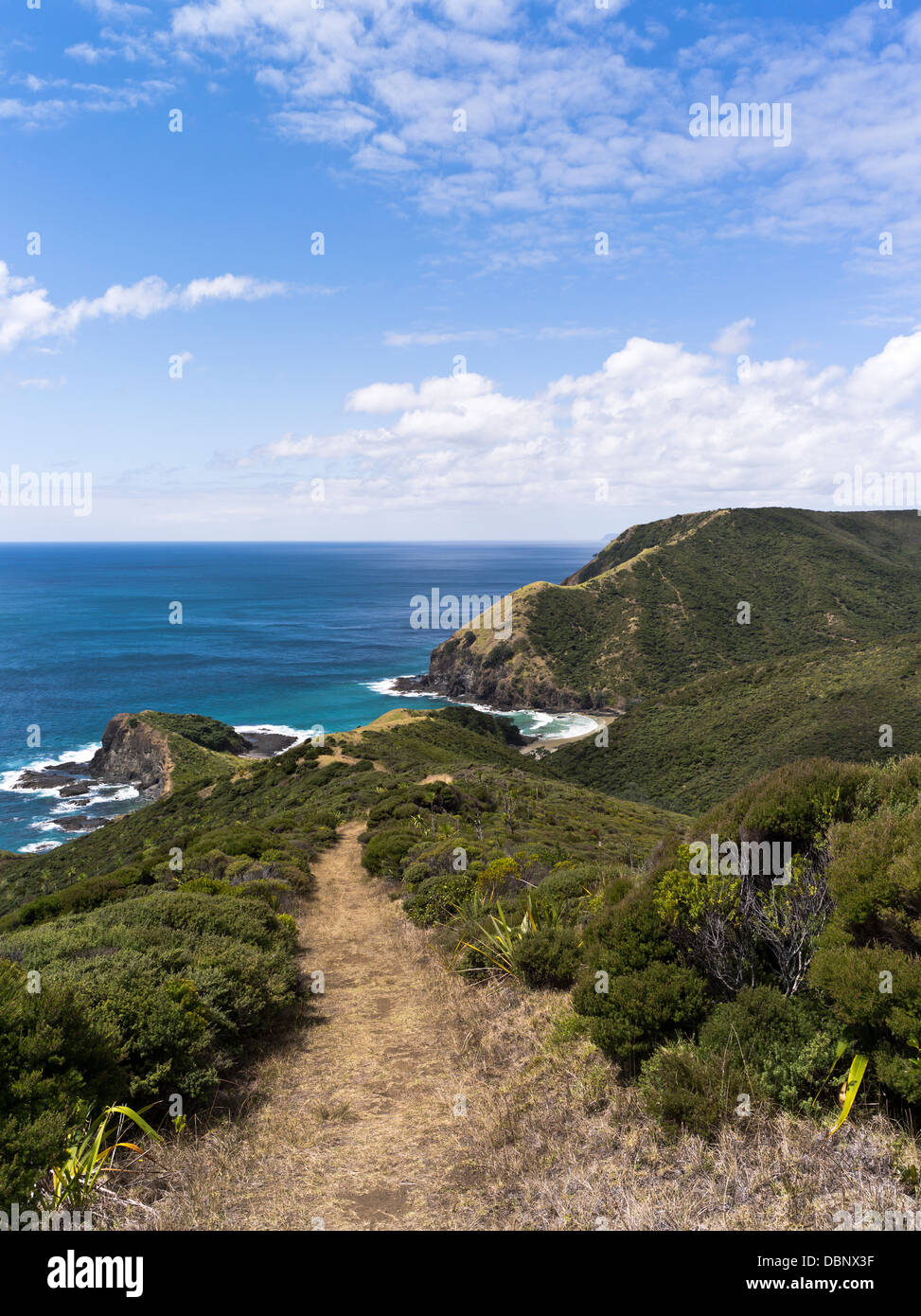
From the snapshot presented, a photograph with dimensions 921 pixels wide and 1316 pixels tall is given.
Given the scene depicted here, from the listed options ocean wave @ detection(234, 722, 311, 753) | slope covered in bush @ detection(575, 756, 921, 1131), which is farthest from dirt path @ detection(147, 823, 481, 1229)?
ocean wave @ detection(234, 722, 311, 753)

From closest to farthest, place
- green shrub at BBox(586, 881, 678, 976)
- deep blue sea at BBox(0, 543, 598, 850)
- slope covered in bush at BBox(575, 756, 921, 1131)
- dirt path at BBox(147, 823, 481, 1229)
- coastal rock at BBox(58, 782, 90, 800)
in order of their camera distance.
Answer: dirt path at BBox(147, 823, 481, 1229), slope covered in bush at BBox(575, 756, 921, 1131), green shrub at BBox(586, 881, 678, 976), coastal rock at BBox(58, 782, 90, 800), deep blue sea at BBox(0, 543, 598, 850)

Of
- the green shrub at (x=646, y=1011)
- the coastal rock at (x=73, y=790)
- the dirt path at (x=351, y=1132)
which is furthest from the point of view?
the coastal rock at (x=73, y=790)

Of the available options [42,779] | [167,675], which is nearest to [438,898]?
[42,779]

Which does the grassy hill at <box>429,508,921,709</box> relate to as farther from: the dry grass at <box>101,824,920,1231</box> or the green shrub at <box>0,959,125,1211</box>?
the green shrub at <box>0,959,125,1211</box>

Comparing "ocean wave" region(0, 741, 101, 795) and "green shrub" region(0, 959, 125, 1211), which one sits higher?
"green shrub" region(0, 959, 125, 1211)

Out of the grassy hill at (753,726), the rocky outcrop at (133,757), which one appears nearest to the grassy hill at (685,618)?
the grassy hill at (753,726)

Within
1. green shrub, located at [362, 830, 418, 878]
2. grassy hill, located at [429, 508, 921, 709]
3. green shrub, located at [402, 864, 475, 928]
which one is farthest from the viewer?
grassy hill, located at [429, 508, 921, 709]

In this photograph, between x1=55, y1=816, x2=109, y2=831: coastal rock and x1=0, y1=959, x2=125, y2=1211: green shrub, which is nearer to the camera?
x1=0, y1=959, x2=125, y2=1211: green shrub

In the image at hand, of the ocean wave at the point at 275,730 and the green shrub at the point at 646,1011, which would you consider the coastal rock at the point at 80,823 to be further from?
the green shrub at the point at 646,1011
